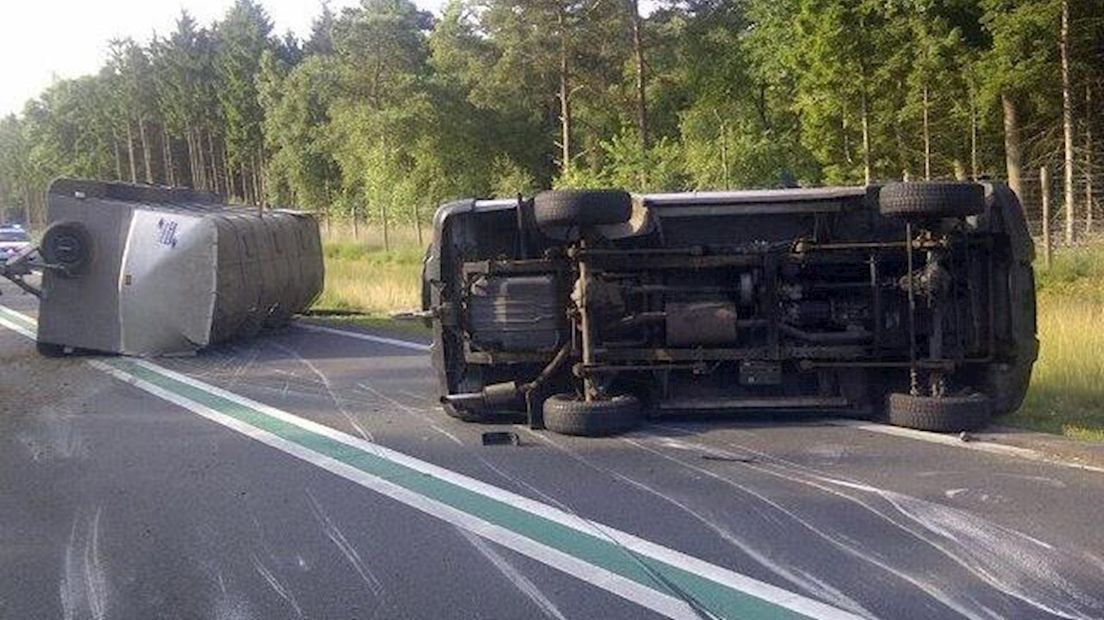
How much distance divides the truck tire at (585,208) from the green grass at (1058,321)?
2.90 m

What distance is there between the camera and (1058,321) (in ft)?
40.7

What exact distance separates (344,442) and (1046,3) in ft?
84.1

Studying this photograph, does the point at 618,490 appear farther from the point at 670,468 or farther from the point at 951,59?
the point at 951,59

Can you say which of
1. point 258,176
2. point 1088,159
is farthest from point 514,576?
point 258,176

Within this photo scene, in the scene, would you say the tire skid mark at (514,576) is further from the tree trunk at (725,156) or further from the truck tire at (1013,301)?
the tree trunk at (725,156)

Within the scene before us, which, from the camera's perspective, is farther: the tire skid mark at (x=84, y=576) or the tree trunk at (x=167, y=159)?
the tree trunk at (x=167, y=159)

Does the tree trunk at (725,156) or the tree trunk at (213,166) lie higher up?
the tree trunk at (213,166)

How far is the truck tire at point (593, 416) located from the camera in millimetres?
7621

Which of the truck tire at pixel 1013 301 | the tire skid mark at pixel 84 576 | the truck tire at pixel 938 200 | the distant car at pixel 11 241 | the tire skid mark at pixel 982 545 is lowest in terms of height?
the tire skid mark at pixel 982 545

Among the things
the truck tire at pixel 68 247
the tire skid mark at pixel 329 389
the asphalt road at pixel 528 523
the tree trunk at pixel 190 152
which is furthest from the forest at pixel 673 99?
the truck tire at pixel 68 247

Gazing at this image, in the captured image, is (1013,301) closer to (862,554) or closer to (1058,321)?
(862,554)

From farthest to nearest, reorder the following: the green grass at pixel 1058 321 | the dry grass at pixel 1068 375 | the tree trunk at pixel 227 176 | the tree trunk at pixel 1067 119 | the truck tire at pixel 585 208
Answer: the tree trunk at pixel 227 176
the tree trunk at pixel 1067 119
the green grass at pixel 1058 321
the dry grass at pixel 1068 375
the truck tire at pixel 585 208

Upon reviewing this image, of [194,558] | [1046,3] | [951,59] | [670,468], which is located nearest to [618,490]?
[670,468]

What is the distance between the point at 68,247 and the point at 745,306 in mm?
8914
